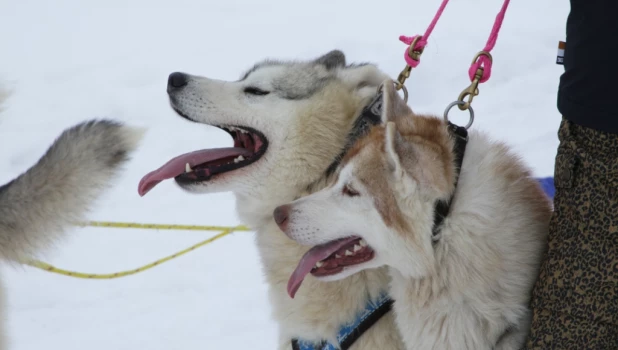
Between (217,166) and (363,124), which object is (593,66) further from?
(217,166)

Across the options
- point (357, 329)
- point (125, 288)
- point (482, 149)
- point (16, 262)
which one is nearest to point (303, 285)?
point (357, 329)

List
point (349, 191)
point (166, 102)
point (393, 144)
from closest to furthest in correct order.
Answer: point (393, 144)
point (349, 191)
point (166, 102)

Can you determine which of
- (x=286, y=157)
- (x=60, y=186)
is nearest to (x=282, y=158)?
(x=286, y=157)

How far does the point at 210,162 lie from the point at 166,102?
435 centimetres

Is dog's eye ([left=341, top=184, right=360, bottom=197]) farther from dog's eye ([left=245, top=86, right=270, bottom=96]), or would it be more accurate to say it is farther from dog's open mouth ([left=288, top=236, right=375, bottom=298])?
dog's eye ([left=245, top=86, right=270, bottom=96])

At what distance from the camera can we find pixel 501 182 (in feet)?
6.40

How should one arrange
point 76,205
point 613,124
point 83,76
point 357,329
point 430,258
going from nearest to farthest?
point 613,124 < point 430,258 < point 357,329 < point 76,205 < point 83,76

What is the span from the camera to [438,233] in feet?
6.29

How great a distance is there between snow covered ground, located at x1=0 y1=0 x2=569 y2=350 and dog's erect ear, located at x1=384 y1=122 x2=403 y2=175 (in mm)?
1192

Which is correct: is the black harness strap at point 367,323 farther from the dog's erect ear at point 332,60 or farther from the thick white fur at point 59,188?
the thick white fur at point 59,188

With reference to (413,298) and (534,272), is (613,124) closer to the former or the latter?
(534,272)

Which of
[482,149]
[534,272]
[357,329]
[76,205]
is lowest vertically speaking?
[357,329]

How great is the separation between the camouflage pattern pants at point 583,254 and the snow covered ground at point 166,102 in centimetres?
157

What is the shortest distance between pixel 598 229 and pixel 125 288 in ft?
10.2
